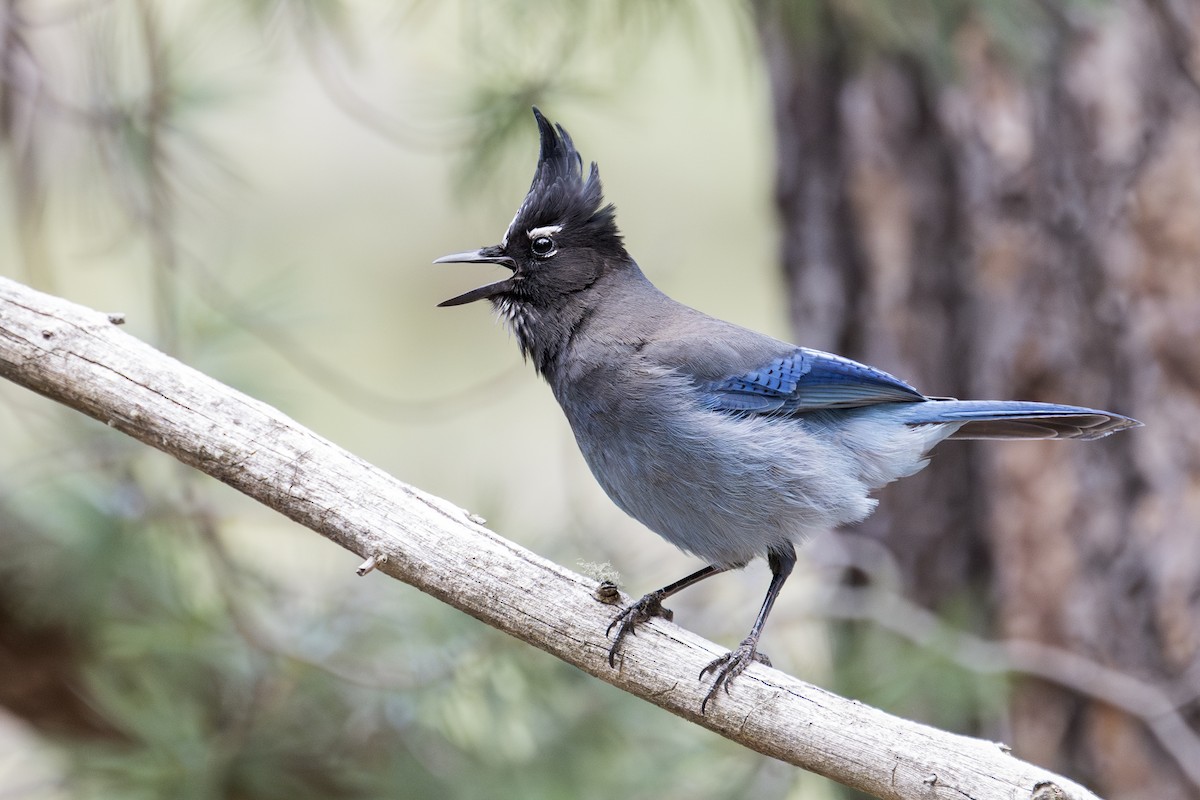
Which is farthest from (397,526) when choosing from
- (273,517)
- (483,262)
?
(273,517)

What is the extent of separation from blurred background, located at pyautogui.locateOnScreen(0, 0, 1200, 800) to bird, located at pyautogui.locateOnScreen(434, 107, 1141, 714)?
0.47m

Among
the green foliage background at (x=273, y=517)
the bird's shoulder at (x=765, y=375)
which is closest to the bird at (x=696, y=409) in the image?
the bird's shoulder at (x=765, y=375)

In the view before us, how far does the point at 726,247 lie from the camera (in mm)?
6395

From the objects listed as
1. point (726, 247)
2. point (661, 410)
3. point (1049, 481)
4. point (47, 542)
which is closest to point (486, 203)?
point (661, 410)

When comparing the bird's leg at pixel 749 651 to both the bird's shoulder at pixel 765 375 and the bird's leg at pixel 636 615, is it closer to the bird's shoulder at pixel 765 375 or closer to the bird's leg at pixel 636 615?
the bird's leg at pixel 636 615

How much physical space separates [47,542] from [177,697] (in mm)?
582

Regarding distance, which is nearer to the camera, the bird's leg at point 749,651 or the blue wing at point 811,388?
the bird's leg at point 749,651

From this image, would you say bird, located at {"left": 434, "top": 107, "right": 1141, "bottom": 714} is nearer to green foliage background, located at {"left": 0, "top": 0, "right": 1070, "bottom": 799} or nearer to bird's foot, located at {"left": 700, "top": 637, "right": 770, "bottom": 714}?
bird's foot, located at {"left": 700, "top": 637, "right": 770, "bottom": 714}

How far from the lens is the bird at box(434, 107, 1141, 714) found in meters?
2.71

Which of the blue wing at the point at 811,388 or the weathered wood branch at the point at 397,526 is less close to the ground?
the blue wing at the point at 811,388

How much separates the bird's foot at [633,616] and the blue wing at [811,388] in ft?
1.72

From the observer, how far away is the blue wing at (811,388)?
2.88 metres

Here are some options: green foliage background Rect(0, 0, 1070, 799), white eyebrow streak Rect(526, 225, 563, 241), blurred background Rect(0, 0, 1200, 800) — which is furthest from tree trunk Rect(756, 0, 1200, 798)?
white eyebrow streak Rect(526, 225, 563, 241)

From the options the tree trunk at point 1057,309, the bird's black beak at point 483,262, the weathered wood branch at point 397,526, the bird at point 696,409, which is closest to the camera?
the weathered wood branch at point 397,526
